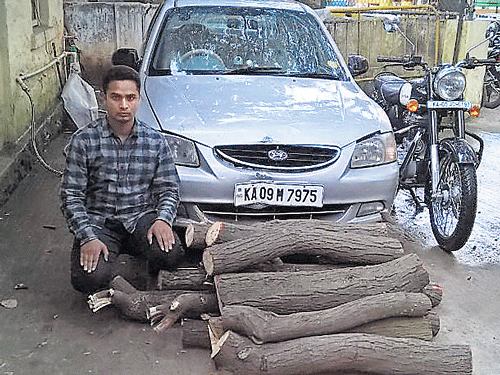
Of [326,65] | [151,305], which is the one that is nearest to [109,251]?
[151,305]

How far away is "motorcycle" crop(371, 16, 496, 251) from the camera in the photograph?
14.7 feet

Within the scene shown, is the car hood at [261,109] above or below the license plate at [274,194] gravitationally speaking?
above

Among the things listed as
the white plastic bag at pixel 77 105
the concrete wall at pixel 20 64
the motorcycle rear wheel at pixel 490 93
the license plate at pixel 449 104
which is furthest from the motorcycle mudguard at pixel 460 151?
the motorcycle rear wheel at pixel 490 93

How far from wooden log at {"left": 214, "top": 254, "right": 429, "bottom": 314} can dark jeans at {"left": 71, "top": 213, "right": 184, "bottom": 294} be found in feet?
1.50

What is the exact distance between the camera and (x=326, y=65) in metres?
5.16

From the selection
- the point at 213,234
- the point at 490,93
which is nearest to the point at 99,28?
the point at 490,93

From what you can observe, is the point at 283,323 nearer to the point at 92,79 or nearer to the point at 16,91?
the point at 16,91

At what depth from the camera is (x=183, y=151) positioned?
12.8ft

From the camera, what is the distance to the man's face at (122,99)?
346 cm

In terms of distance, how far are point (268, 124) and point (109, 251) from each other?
1.30 meters

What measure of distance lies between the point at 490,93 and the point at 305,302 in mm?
8811

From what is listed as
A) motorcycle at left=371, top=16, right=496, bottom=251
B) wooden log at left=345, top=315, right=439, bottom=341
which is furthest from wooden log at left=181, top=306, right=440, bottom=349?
motorcycle at left=371, top=16, right=496, bottom=251

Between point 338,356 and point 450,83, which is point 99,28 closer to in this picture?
point 450,83

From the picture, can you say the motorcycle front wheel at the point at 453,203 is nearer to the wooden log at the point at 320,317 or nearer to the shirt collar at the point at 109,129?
the wooden log at the point at 320,317
